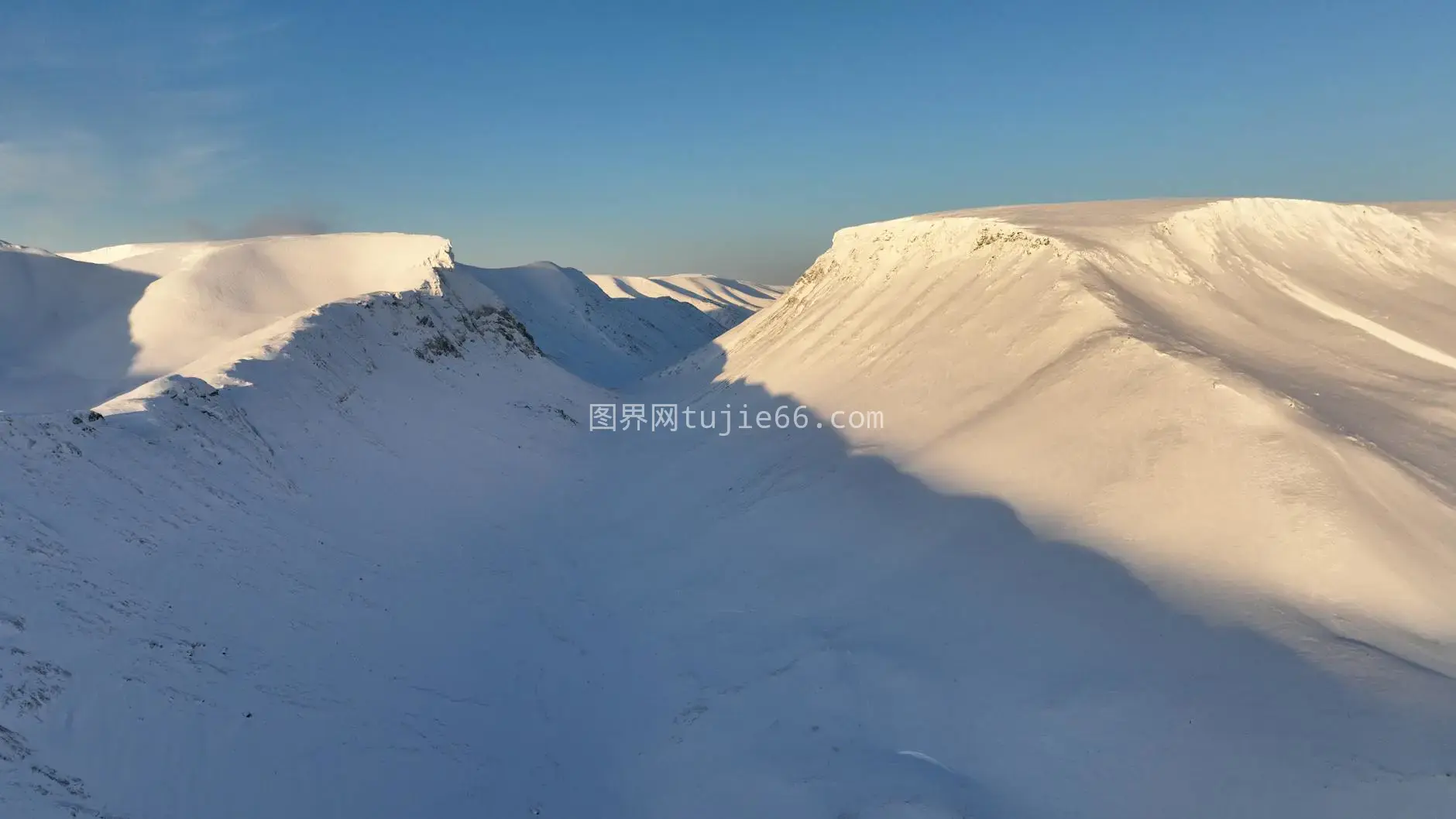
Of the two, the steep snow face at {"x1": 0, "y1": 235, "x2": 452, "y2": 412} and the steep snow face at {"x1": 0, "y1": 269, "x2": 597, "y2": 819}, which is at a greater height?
the steep snow face at {"x1": 0, "y1": 235, "x2": 452, "y2": 412}

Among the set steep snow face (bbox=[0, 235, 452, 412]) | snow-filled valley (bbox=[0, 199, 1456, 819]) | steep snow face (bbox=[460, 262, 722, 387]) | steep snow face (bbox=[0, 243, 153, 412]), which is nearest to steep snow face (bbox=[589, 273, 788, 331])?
steep snow face (bbox=[460, 262, 722, 387])

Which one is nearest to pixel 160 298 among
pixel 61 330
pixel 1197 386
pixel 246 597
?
pixel 61 330

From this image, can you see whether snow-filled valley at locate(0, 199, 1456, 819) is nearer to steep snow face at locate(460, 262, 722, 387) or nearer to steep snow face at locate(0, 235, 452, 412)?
steep snow face at locate(0, 235, 452, 412)

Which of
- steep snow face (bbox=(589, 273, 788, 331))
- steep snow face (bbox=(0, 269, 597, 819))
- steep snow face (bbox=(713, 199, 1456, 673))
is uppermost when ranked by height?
steep snow face (bbox=(589, 273, 788, 331))

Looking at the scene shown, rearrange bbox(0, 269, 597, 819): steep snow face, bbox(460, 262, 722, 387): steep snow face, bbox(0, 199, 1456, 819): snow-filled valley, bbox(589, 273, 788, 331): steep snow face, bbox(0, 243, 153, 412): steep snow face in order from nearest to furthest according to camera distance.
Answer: bbox(0, 199, 1456, 819): snow-filled valley, bbox(0, 269, 597, 819): steep snow face, bbox(0, 243, 153, 412): steep snow face, bbox(460, 262, 722, 387): steep snow face, bbox(589, 273, 788, 331): steep snow face

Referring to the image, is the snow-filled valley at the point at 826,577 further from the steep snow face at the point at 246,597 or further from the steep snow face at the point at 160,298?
the steep snow face at the point at 160,298

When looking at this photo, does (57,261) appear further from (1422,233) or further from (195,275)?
(1422,233)

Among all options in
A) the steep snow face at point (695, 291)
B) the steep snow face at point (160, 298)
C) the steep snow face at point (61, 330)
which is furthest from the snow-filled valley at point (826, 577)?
the steep snow face at point (695, 291)

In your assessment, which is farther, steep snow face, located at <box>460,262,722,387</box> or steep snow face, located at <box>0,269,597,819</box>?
steep snow face, located at <box>460,262,722,387</box>
